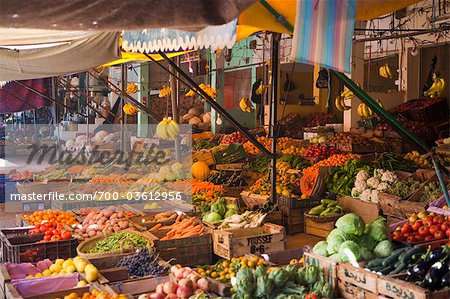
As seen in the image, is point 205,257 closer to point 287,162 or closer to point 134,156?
point 287,162

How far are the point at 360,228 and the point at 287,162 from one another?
5036mm

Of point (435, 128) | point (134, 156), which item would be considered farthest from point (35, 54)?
point (435, 128)

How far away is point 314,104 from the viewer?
1341 centimetres

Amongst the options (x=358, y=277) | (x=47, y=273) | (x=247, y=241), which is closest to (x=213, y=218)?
(x=247, y=241)

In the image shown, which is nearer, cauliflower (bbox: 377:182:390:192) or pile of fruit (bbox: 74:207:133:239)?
pile of fruit (bbox: 74:207:133:239)

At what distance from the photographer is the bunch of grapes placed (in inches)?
167

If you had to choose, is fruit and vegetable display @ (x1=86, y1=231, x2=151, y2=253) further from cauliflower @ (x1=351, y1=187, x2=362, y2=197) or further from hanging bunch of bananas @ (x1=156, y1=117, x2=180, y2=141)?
hanging bunch of bananas @ (x1=156, y1=117, x2=180, y2=141)

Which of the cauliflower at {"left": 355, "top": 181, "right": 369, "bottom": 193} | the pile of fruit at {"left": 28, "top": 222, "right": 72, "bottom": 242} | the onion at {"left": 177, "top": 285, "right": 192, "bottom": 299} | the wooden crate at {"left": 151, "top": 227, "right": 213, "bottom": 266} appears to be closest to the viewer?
the onion at {"left": 177, "top": 285, "right": 192, "bottom": 299}

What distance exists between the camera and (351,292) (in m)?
3.37

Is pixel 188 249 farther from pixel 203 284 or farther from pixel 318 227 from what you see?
pixel 318 227

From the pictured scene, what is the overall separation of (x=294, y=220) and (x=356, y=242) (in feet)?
10.7

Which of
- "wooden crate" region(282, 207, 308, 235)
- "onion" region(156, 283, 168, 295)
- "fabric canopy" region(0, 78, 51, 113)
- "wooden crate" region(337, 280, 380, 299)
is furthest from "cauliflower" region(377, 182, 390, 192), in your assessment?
"fabric canopy" region(0, 78, 51, 113)

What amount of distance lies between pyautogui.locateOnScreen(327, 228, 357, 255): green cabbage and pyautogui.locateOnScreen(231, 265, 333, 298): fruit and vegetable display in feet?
0.60

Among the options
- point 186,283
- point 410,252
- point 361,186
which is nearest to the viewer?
point 410,252
